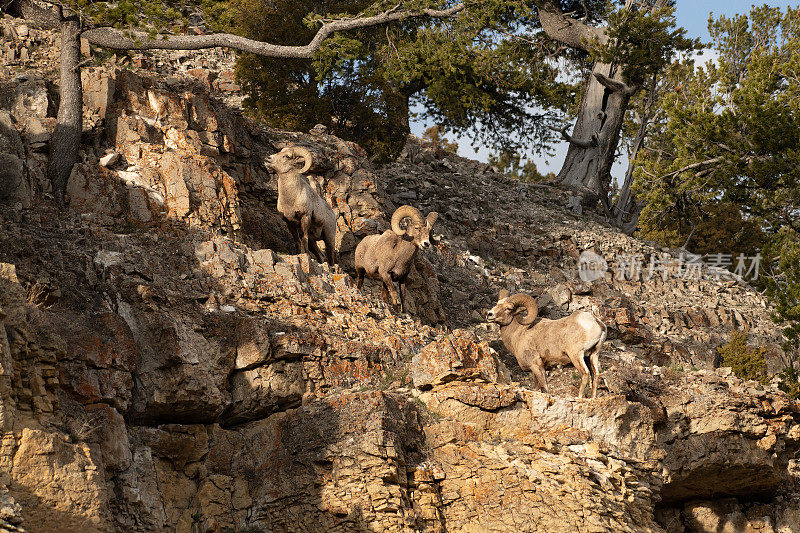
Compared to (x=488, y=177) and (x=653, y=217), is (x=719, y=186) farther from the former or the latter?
(x=488, y=177)

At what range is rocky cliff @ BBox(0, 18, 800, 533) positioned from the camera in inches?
372

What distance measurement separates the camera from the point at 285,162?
15773 mm

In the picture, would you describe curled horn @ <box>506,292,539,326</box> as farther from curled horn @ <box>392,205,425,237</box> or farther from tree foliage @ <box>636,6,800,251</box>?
tree foliage @ <box>636,6,800,251</box>

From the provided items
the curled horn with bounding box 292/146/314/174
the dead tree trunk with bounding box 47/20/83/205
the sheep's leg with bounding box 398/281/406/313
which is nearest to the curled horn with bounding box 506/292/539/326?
the sheep's leg with bounding box 398/281/406/313

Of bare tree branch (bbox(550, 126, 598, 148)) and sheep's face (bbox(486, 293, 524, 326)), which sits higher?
bare tree branch (bbox(550, 126, 598, 148))

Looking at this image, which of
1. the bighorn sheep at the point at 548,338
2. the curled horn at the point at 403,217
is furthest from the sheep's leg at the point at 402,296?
the bighorn sheep at the point at 548,338

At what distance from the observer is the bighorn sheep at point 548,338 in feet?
41.0

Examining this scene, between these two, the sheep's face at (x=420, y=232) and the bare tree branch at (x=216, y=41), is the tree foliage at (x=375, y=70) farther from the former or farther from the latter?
the sheep's face at (x=420, y=232)

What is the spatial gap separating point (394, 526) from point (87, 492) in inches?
126

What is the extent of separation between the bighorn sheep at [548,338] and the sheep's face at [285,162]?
463 cm

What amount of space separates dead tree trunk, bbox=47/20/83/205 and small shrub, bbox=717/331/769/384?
12625mm

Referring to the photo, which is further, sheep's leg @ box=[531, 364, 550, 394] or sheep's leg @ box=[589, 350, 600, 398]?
sheep's leg @ box=[531, 364, 550, 394]

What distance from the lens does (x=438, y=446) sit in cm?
1063

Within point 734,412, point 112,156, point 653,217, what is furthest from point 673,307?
point 112,156
